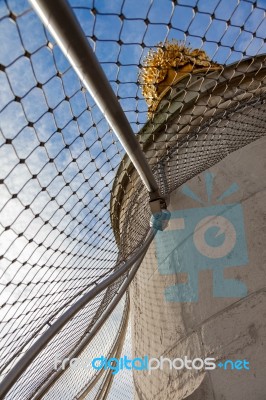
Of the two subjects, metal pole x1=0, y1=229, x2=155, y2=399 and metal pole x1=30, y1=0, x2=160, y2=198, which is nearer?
metal pole x1=30, y1=0, x2=160, y2=198

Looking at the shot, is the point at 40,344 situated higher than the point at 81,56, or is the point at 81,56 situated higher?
the point at 81,56

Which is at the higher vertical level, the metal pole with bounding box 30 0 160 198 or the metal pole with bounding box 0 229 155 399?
the metal pole with bounding box 30 0 160 198

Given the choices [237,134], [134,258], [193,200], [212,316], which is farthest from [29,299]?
[237,134]

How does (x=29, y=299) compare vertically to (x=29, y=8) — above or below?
below

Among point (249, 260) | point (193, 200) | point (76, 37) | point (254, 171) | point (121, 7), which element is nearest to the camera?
point (76, 37)

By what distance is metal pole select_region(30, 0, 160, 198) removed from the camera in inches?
45.6

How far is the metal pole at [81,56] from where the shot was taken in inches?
45.6

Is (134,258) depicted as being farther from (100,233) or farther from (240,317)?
(240,317)

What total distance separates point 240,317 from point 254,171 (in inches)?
47.0

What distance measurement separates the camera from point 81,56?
135 cm

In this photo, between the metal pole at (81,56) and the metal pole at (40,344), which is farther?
the metal pole at (40,344)

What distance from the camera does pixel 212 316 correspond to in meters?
2.77

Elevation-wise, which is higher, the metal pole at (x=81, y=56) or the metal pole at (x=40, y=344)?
the metal pole at (x=81, y=56)

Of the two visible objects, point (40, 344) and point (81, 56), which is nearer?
point (81, 56)
